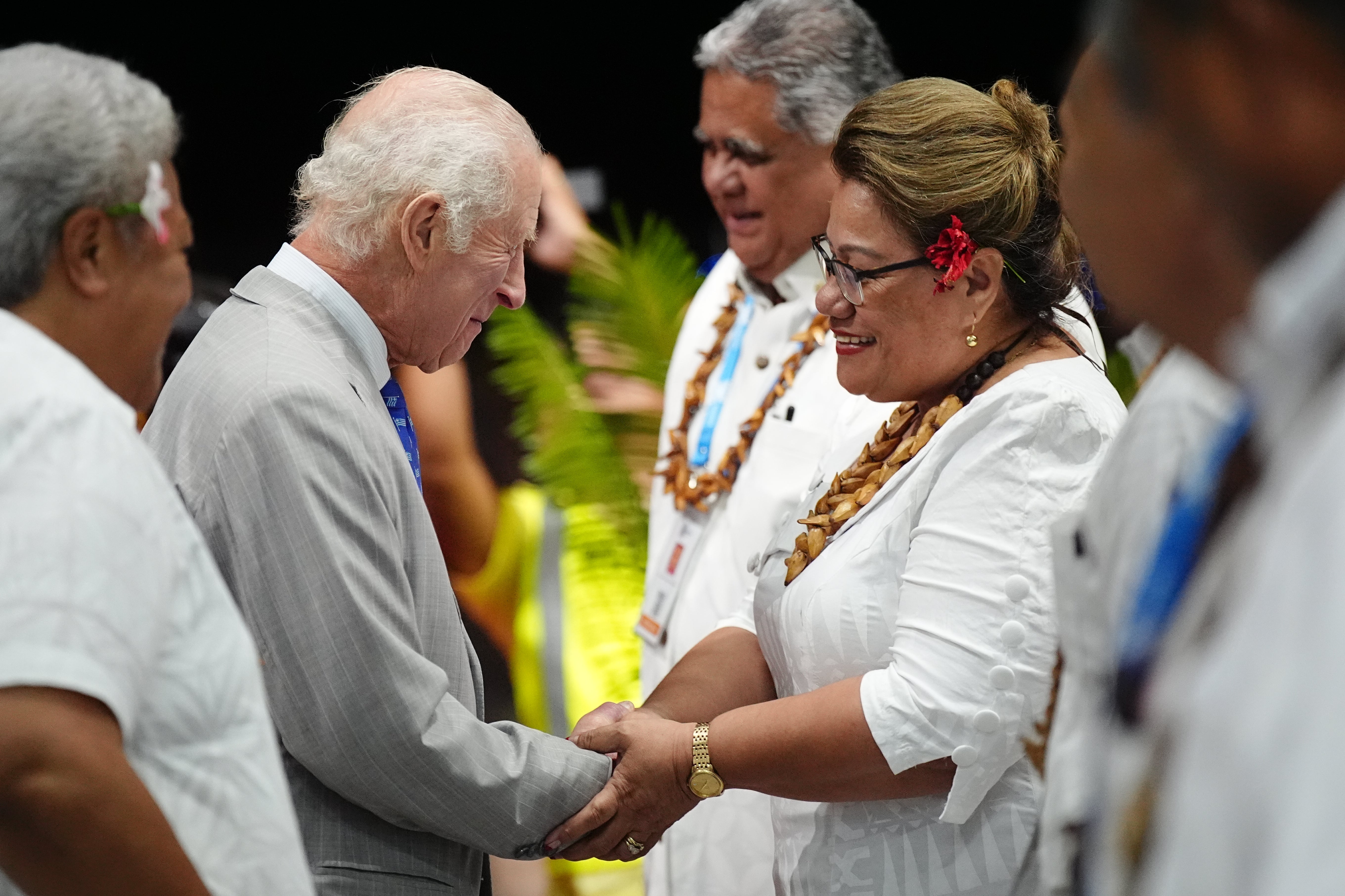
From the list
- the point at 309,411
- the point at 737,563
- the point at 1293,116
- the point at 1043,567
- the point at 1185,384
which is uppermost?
the point at 1293,116

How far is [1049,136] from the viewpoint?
234 cm

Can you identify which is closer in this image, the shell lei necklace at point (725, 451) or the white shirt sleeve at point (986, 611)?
the white shirt sleeve at point (986, 611)

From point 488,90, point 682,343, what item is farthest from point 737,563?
point 488,90

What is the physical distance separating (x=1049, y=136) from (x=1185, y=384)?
1358 millimetres

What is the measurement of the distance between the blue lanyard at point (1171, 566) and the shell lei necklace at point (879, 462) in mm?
1360

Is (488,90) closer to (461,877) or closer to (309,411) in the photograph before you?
(309,411)

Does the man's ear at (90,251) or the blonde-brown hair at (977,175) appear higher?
the man's ear at (90,251)

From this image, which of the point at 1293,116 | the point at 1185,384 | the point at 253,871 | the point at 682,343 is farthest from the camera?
the point at 682,343

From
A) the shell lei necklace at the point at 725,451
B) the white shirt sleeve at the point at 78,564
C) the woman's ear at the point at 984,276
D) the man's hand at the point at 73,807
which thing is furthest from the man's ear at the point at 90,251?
the shell lei necklace at the point at 725,451

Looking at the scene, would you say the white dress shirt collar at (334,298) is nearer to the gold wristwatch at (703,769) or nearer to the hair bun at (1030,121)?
the gold wristwatch at (703,769)

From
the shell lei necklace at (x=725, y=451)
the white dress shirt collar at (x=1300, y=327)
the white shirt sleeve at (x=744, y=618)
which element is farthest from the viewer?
the shell lei necklace at (x=725, y=451)

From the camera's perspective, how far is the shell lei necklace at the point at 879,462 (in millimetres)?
2273

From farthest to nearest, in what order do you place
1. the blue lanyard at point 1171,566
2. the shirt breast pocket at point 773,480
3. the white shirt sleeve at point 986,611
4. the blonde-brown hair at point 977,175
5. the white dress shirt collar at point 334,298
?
the shirt breast pocket at point 773,480
the blonde-brown hair at point 977,175
the white dress shirt collar at point 334,298
the white shirt sleeve at point 986,611
the blue lanyard at point 1171,566

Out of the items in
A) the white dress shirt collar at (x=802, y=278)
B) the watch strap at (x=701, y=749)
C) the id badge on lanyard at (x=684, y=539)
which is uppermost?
the white dress shirt collar at (x=802, y=278)
